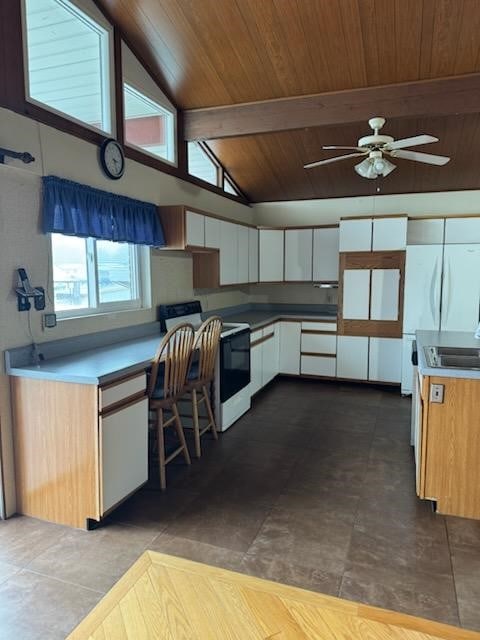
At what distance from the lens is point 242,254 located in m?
5.18

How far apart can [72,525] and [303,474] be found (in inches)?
59.9

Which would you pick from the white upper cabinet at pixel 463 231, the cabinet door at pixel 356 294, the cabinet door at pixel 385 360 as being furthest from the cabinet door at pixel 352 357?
the white upper cabinet at pixel 463 231

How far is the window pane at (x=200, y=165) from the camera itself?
15.6ft

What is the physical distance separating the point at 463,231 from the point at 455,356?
2.35m

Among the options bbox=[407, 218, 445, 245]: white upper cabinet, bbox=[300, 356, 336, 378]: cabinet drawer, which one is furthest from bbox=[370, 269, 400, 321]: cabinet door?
bbox=[300, 356, 336, 378]: cabinet drawer

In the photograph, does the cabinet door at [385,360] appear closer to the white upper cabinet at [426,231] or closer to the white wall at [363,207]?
the white upper cabinet at [426,231]

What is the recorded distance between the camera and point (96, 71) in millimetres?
3234

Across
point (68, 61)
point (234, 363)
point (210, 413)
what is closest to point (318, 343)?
point (234, 363)

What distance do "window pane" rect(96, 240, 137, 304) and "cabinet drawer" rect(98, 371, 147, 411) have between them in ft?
3.24

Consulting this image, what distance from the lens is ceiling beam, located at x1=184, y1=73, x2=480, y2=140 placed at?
11.5 feet

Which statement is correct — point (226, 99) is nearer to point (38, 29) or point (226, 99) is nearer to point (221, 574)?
point (38, 29)

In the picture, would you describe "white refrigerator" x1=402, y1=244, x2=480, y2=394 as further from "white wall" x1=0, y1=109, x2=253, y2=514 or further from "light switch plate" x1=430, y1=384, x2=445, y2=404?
"white wall" x1=0, y1=109, x2=253, y2=514

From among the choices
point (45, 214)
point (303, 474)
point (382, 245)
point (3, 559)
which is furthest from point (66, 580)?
point (382, 245)

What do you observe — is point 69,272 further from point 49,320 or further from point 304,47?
point 304,47
